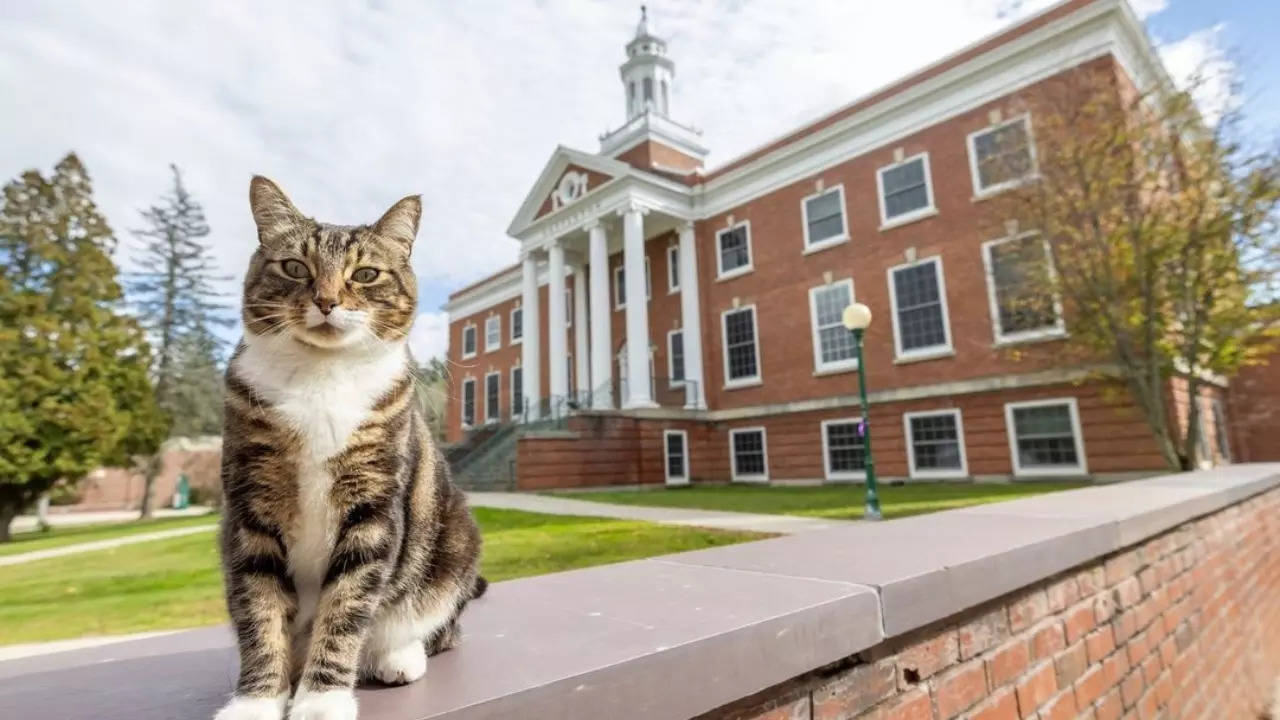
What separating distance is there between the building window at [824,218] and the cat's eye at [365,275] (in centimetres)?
2016

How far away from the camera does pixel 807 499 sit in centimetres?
1333

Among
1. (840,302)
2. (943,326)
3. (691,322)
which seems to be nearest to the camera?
(943,326)

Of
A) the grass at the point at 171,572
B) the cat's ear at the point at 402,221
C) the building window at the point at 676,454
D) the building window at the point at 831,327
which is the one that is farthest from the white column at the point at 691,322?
the cat's ear at the point at 402,221

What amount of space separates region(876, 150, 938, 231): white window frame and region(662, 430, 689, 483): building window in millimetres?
9675

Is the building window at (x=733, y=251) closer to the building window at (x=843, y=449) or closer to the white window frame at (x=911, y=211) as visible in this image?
the white window frame at (x=911, y=211)

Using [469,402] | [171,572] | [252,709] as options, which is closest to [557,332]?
[469,402]

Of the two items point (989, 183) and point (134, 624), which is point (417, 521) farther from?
point (989, 183)

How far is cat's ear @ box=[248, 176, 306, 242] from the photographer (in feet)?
4.58

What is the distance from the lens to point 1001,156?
14484mm

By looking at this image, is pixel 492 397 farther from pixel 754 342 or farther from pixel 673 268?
pixel 754 342

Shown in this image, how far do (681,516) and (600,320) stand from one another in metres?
13.7

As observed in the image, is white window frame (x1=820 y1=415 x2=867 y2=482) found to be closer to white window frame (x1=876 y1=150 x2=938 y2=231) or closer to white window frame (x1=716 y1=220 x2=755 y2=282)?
white window frame (x1=876 y1=150 x2=938 y2=231)

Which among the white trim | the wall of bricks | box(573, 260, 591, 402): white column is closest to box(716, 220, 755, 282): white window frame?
box(573, 260, 591, 402): white column

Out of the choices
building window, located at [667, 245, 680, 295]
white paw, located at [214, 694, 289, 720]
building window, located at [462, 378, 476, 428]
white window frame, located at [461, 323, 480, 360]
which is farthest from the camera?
building window, located at [462, 378, 476, 428]
